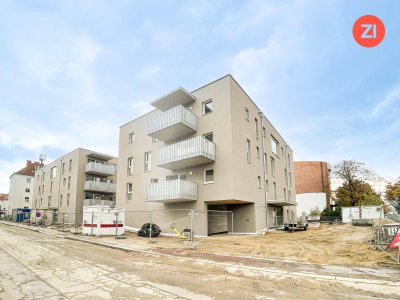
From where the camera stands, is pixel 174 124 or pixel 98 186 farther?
pixel 98 186

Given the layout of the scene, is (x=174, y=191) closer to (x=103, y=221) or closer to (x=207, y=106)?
(x=103, y=221)

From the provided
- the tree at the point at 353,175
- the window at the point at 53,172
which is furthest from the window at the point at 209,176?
the tree at the point at 353,175

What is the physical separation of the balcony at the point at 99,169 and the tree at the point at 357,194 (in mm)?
44828

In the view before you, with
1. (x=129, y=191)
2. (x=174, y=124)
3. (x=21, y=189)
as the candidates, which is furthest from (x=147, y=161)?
(x=21, y=189)

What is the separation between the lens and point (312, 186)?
200 feet

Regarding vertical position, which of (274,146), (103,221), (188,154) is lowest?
(103,221)

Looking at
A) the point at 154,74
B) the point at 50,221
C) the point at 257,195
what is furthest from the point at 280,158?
the point at 50,221

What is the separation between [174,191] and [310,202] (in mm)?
48800

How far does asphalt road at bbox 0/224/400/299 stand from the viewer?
5.77 meters

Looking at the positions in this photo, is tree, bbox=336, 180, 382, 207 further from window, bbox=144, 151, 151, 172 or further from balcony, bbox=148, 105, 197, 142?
balcony, bbox=148, 105, 197, 142

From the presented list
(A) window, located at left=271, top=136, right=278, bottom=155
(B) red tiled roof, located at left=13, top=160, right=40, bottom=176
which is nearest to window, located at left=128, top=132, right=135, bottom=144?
(A) window, located at left=271, top=136, right=278, bottom=155

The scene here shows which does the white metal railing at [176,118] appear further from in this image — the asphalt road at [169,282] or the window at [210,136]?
the asphalt road at [169,282]

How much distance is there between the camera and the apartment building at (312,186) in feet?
191

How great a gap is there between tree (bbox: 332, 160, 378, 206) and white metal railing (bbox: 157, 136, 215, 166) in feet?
141
